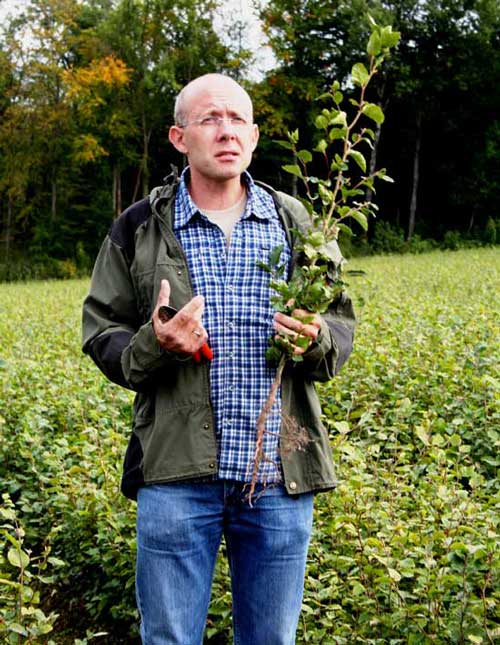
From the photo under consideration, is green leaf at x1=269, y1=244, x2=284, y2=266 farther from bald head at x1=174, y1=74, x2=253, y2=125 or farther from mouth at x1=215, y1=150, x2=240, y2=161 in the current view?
bald head at x1=174, y1=74, x2=253, y2=125

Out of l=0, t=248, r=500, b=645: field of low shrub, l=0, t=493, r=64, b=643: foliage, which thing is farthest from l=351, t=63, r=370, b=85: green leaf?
l=0, t=493, r=64, b=643: foliage

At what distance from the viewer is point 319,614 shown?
350 cm

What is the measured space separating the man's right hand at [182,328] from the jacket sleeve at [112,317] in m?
0.18

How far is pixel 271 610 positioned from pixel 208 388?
0.64m

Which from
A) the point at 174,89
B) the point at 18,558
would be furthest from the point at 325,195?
the point at 174,89

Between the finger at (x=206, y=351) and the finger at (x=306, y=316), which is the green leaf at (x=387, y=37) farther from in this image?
Result: the finger at (x=206, y=351)

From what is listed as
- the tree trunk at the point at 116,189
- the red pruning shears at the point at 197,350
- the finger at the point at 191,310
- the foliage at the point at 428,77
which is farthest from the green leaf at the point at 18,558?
the tree trunk at the point at 116,189

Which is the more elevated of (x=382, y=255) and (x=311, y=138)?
(x=311, y=138)

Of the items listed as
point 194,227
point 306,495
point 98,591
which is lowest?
point 98,591

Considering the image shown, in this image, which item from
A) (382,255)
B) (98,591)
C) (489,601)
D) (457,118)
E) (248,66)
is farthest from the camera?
(457,118)

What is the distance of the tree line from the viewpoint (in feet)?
112

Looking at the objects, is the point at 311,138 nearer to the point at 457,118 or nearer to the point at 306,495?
the point at 457,118

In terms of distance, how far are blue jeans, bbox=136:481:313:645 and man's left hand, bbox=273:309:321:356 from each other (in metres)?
0.42

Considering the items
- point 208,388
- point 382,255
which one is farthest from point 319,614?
point 382,255
